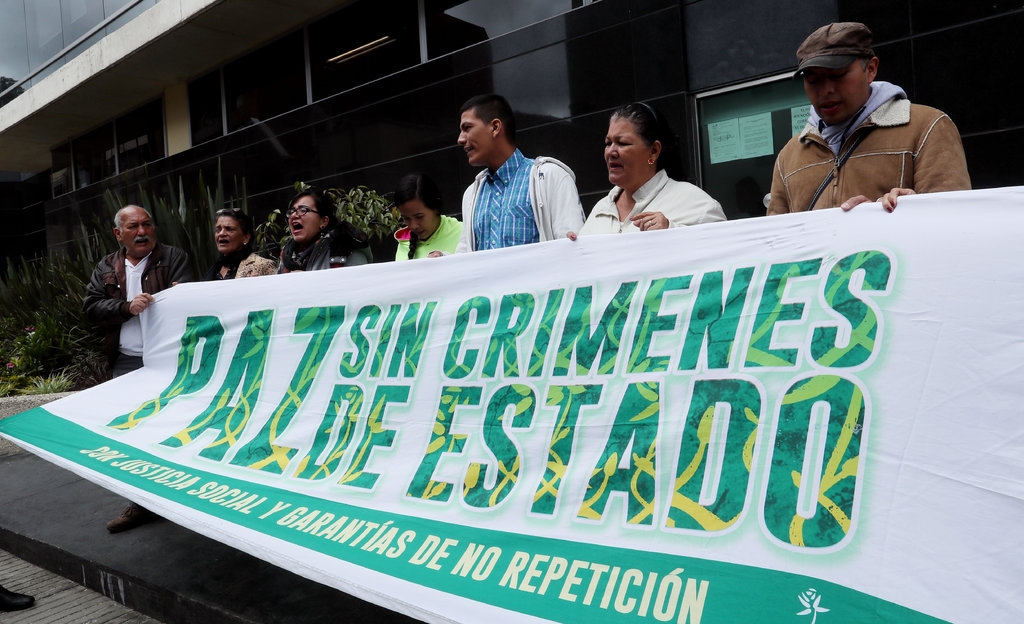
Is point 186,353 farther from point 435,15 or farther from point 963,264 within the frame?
point 435,15

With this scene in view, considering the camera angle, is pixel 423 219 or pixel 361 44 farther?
pixel 361 44

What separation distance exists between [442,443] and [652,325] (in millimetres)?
818

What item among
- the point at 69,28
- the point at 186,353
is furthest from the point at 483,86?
the point at 69,28

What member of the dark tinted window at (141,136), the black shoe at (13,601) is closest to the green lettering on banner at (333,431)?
the black shoe at (13,601)

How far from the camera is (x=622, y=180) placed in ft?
9.54

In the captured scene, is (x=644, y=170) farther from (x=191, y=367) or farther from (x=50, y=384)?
(x=50, y=384)

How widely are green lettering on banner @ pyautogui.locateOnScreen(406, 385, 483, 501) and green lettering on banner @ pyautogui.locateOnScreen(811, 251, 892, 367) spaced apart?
112cm

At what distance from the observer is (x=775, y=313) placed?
6.73 ft

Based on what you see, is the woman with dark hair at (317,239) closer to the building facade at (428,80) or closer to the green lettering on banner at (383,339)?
the green lettering on banner at (383,339)

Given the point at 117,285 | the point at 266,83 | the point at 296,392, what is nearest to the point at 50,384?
the point at 117,285

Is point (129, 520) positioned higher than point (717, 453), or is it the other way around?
point (717, 453)

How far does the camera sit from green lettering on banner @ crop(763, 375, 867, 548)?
5.59ft

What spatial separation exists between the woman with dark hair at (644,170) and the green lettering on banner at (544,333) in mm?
471

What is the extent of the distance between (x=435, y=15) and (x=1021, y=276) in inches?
339
